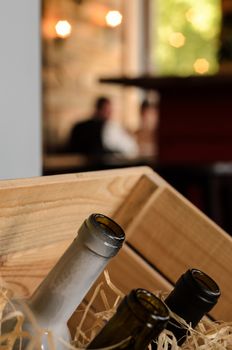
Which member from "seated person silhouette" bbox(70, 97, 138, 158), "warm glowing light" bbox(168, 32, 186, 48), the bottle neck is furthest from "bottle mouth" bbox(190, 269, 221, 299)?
"warm glowing light" bbox(168, 32, 186, 48)

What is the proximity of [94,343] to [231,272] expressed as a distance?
32 cm

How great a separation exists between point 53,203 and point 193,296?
0.20 m

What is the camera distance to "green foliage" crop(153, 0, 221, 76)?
9.34 m

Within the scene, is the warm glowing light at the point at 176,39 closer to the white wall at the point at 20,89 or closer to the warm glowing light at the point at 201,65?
the warm glowing light at the point at 201,65

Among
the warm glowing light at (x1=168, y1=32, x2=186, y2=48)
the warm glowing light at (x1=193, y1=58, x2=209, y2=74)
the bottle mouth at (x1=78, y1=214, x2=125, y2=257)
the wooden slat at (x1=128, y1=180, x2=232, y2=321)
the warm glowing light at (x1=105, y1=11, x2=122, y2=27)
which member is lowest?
the warm glowing light at (x1=193, y1=58, x2=209, y2=74)

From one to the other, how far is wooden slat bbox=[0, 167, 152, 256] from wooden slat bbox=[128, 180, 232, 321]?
0.16 feet

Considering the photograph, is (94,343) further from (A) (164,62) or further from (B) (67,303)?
(A) (164,62)

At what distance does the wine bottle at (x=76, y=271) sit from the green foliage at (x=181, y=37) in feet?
28.9

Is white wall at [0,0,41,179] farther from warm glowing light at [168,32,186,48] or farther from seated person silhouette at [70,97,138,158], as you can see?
warm glowing light at [168,32,186,48]

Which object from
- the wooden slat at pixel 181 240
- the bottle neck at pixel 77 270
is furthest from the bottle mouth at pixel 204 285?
the wooden slat at pixel 181 240

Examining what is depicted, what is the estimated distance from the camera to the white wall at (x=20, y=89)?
118 cm

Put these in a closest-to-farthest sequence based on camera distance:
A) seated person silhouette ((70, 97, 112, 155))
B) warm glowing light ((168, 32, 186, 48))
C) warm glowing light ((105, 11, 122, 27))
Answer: warm glowing light ((105, 11, 122, 27)) → seated person silhouette ((70, 97, 112, 155)) → warm glowing light ((168, 32, 186, 48))

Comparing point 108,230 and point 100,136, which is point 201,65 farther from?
point 108,230

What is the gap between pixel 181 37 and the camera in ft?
31.9
